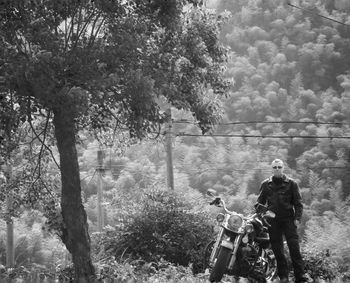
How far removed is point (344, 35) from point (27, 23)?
297 feet

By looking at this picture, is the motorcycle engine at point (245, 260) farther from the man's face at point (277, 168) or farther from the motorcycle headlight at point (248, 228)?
the man's face at point (277, 168)

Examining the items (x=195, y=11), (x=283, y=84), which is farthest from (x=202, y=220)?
(x=283, y=84)

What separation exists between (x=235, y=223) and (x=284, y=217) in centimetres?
82

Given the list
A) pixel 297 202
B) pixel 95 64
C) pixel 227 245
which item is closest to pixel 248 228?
pixel 227 245

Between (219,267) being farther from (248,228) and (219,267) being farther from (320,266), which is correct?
(320,266)

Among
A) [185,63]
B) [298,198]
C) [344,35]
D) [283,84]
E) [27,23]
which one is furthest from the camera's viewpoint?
[283,84]

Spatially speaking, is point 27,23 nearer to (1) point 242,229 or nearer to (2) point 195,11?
(2) point 195,11

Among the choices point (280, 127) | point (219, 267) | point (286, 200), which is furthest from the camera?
point (280, 127)

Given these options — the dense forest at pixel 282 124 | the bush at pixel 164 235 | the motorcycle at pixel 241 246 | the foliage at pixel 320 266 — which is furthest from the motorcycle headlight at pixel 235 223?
the dense forest at pixel 282 124

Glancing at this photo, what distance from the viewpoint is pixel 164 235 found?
1304 centimetres

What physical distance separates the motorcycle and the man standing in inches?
7.7

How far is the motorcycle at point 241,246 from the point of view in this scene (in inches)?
407

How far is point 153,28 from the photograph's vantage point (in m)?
11.3

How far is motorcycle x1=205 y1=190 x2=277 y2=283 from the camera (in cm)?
1034
